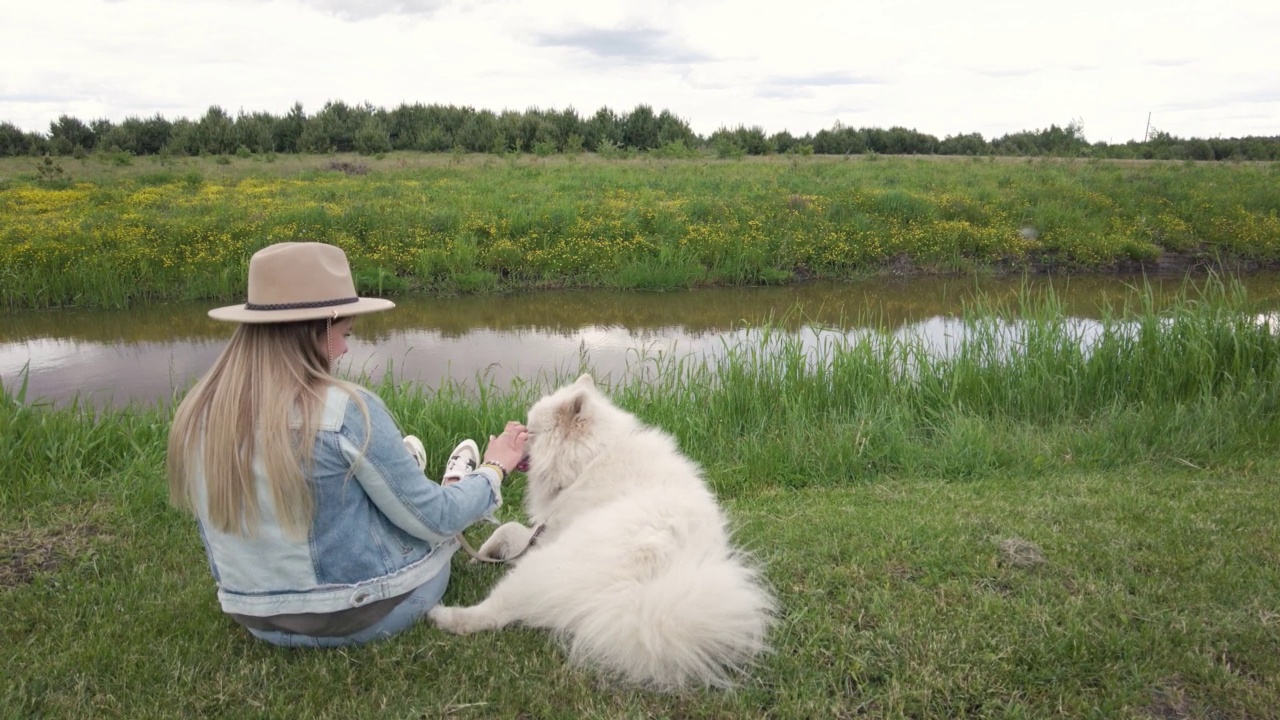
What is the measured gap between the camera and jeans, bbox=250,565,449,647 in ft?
9.34

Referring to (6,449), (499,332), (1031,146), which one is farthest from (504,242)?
(1031,146)

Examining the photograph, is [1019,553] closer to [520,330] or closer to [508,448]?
[508,448]

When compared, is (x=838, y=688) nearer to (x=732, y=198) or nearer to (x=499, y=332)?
(x=499, y=332)

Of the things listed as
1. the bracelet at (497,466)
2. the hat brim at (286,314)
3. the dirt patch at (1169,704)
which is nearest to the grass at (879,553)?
the dirt patch at (1169,704)

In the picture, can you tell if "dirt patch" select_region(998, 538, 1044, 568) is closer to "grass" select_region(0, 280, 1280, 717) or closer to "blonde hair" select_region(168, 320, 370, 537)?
"grass" select_region(0, 280, 1280, 717)

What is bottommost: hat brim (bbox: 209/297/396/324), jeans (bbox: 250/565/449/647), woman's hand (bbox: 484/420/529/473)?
jeans (bbox: 250/565/449/647)

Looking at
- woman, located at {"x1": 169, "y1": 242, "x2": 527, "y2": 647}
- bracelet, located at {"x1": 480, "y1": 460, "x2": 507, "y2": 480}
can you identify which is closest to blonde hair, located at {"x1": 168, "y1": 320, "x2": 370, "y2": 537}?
woman, located at {"x1": 169, "y1": 242, "x2": 527, "y2": 647}

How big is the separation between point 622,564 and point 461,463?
1011mm

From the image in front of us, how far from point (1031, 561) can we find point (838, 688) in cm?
147

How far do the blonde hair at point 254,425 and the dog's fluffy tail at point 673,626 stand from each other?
1073mm

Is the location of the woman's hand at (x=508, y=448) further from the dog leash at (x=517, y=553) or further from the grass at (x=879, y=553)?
the grass at (x=879, y=553)

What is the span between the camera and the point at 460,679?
271 cm

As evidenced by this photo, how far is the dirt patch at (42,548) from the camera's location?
3.63 metres

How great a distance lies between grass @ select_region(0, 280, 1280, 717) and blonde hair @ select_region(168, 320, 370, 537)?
2.42 feet
